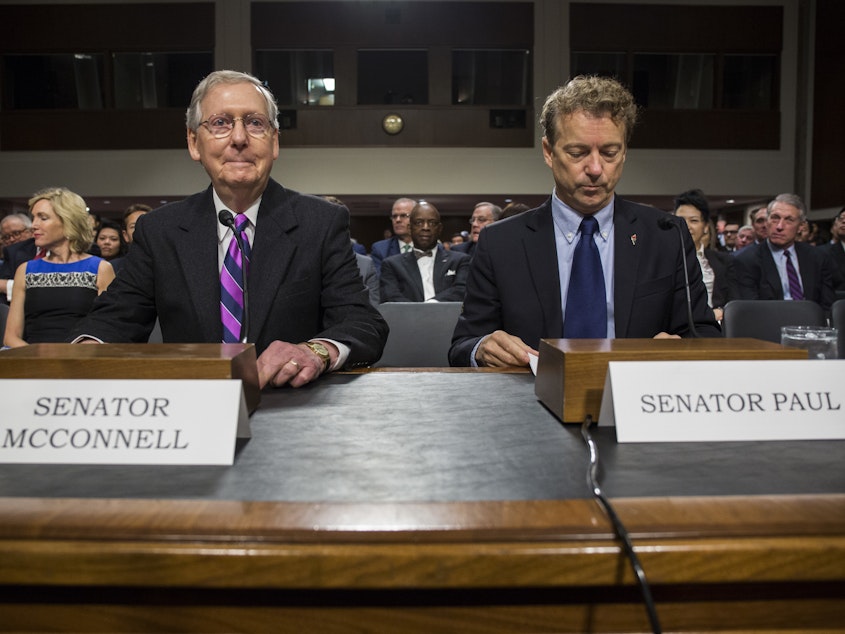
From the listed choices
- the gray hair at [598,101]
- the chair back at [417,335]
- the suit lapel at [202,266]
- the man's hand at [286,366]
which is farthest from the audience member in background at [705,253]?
the man's hand at [286,366]

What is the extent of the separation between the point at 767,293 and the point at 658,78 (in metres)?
6.85

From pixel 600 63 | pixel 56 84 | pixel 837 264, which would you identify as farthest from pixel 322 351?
pixel 56 84

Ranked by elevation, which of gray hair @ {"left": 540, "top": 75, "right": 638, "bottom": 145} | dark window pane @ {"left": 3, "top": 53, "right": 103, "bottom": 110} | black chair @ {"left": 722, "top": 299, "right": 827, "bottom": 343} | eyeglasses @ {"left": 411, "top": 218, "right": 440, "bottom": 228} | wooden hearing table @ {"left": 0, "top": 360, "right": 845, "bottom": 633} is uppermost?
dark window pane @ {"left": 3, "top": 53, "right": 103, "bottom": 110}

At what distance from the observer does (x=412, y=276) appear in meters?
4.98

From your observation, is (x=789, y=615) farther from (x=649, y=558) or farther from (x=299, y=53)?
(x=299, y=53)

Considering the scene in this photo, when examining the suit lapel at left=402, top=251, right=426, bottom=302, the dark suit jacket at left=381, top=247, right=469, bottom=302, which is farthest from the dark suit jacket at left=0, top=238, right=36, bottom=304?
the suit lapel at left=402, top=251, right=426, bottom=302

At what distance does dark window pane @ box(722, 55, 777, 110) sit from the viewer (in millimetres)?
10742

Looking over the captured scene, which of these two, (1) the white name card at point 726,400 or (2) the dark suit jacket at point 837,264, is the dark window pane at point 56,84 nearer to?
(2) the dark suit jacket at point 837,264

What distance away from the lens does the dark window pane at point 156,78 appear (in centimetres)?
1053

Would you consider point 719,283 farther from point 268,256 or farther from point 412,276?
Answer: point 268,256

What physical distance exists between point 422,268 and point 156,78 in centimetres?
749

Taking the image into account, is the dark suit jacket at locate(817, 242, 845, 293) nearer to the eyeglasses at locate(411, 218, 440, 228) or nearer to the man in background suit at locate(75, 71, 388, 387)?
the eyeglasses at locate(411, 218, 440, 228)

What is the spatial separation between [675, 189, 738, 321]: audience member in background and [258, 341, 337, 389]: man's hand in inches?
121

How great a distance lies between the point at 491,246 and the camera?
1.86m
